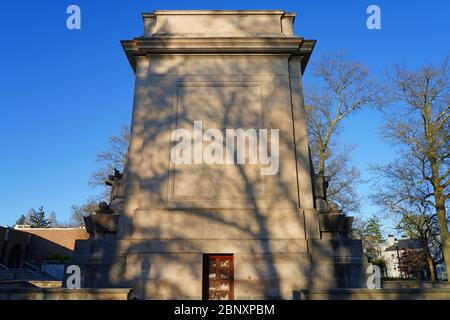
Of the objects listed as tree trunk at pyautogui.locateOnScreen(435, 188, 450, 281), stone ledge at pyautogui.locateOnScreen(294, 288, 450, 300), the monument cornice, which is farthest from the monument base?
tree trunk at pyautogui.locateOnScreen(435, 188, 450, 281)

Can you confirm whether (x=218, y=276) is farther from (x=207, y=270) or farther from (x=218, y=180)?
(x=218, y=180)

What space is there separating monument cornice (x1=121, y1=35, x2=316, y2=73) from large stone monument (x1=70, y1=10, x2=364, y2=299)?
41 mm

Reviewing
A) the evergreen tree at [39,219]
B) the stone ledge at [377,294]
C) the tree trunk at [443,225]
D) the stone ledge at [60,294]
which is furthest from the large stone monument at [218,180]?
the evergreen tree at [39,219]

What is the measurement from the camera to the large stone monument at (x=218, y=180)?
1109 cm

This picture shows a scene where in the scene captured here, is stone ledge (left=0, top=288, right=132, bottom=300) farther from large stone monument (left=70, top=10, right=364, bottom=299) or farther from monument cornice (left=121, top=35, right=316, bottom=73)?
monument cornice (left=121, top=35, right=316, bottom=73)

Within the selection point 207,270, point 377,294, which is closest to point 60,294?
point 207,270

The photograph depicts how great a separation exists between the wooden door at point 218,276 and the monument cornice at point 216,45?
8179 mm

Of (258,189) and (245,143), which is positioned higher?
(245,143)

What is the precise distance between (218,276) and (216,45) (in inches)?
355

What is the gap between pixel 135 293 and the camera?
35.6 feet

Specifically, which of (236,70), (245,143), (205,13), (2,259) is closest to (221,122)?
(245,143)
